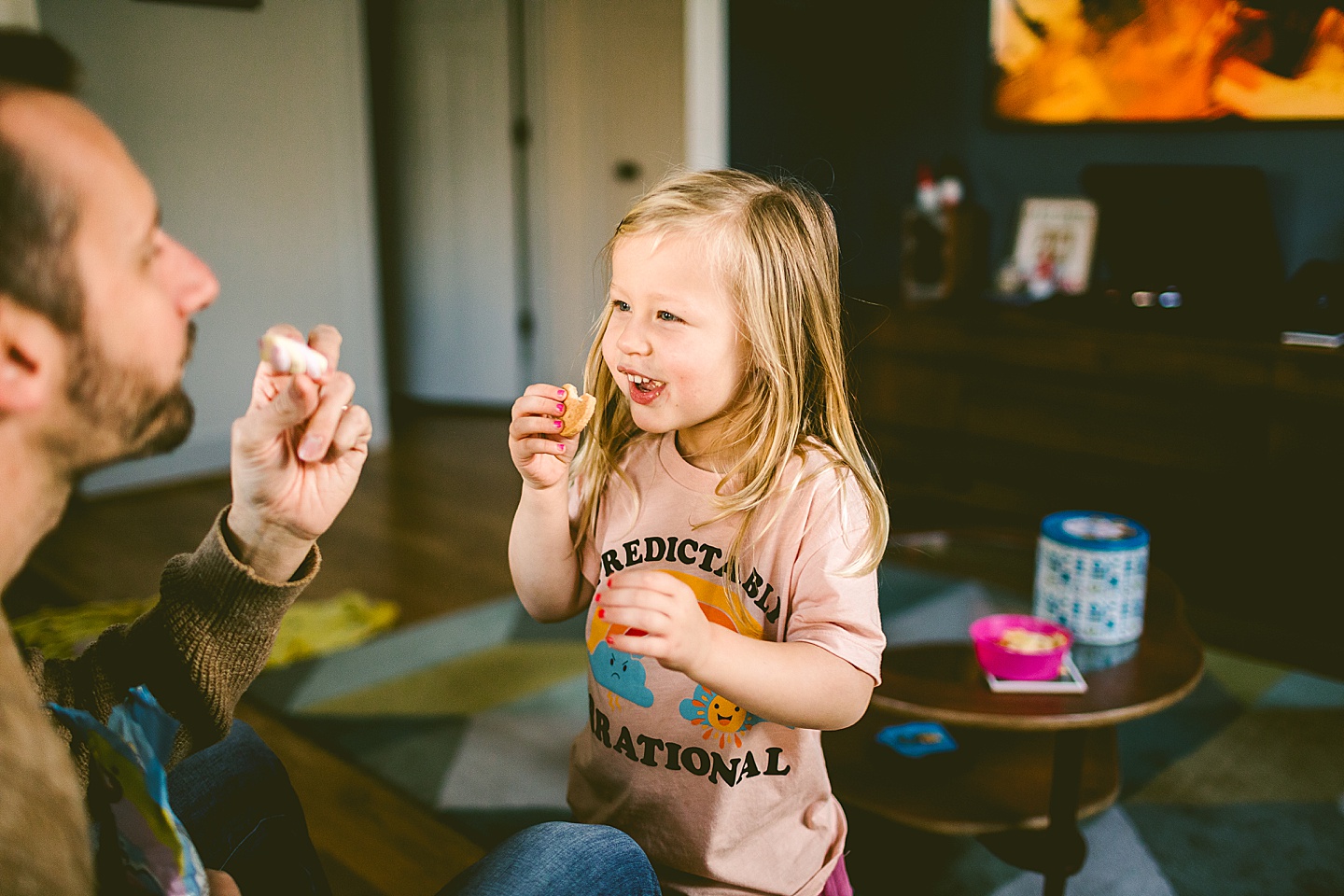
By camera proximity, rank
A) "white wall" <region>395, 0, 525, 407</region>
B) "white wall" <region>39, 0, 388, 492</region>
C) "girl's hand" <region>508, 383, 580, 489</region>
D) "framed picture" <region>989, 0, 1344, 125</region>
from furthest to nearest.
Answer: "white wall" <region>395, 0, 525, 407</region> < "white wall" <region>39, 0, 388, 492</region> < "framed picture" <region>989, 0, 1344, 125</region> < "girl's hand" <region>508, 383, 580, 489</region>

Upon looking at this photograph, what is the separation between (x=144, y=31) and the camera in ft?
11.5

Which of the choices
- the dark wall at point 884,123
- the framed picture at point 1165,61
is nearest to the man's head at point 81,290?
the dark wall at point 884,123

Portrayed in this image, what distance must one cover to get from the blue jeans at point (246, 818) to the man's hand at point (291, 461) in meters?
0.19

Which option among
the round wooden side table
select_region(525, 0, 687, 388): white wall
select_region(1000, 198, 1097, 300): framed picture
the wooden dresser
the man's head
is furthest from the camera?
select_region(525, 0, 687, 388): white wall

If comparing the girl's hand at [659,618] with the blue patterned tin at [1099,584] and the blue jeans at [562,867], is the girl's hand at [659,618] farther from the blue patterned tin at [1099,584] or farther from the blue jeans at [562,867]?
the blue patterned tin at [1099,584]

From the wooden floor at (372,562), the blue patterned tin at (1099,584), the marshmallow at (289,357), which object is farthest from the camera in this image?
the wooden floor at (372,562)

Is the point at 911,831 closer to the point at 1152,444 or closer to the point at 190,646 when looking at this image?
the point at 190,646

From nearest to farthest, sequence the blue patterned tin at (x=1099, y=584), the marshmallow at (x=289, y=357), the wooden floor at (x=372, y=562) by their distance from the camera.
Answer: the marshmallow at (x=289, y=357) → the blue patterned tin at (x=1099, y=584) → the wooden floor at (x=372, y=562)

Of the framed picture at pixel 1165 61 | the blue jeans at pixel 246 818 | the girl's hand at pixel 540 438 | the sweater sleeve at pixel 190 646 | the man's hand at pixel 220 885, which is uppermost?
the framed picture at pixel 1165 61

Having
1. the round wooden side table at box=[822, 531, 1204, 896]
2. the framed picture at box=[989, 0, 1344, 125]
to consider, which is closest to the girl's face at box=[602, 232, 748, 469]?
the round wooden side table at box=[822, 531, 1204, 896]

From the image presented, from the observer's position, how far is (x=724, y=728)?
3.06 ft

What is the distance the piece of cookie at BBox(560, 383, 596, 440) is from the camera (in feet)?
2.97

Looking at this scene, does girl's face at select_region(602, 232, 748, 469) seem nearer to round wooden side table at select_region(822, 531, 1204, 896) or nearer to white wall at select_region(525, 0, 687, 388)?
round wooden side table at select_region(822, 531, 1204, 896)

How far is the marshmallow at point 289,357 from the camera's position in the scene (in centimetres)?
80
